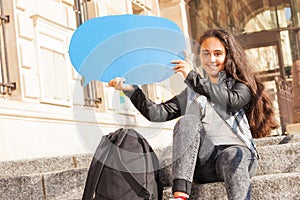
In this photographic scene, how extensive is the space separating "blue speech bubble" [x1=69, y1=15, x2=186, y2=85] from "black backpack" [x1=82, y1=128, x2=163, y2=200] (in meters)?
0.33

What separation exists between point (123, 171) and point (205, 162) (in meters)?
0.43

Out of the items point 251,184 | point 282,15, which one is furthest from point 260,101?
point 282,15

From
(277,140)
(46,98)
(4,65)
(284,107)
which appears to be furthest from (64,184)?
(284,107)

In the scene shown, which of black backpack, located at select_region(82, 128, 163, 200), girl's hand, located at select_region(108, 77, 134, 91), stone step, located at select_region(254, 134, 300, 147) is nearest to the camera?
black backpack, located at select_region(82, 128, 163, 200)

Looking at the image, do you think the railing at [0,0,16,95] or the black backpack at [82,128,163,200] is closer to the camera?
the black backpack at [82,128,163,200]

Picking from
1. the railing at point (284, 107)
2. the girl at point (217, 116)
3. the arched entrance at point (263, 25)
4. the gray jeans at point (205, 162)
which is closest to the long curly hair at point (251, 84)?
the girl at point (217, 116)

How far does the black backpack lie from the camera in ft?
9.82

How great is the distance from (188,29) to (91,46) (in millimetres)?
11010

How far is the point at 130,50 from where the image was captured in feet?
9.80

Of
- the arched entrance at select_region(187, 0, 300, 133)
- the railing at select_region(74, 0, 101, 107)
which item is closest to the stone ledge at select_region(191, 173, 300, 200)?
the railing at select_region(74, 0, 101, 107)

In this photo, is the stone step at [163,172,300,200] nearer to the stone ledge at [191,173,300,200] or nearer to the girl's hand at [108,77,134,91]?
the stone ledge at [191,173,300,200]

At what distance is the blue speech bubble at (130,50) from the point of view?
296 centimetres

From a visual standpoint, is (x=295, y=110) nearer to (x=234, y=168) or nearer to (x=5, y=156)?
(x=5, y=156)

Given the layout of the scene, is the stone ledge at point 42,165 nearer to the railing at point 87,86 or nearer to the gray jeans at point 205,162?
the gray jeans at point 205,162
